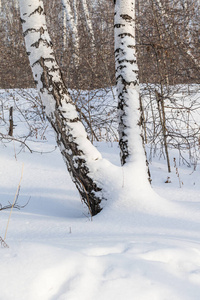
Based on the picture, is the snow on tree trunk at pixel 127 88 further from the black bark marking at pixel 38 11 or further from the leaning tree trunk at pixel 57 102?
the black bark marking at pixel 38 11

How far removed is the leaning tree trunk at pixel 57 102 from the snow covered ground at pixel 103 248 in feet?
1.06

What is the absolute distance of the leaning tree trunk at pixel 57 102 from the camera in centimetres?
294

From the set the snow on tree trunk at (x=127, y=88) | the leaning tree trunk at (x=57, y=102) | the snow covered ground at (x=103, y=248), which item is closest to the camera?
the snow covered ground at (x=103, y=248)

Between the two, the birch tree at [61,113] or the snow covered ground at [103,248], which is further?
the birch tree at [61,113]

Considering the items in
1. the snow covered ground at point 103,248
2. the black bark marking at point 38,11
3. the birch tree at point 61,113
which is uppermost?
the black bark marking at point 38,11

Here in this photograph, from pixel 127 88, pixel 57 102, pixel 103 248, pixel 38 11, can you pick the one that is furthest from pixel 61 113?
pixel 103 248

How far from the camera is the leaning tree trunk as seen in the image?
294 cm

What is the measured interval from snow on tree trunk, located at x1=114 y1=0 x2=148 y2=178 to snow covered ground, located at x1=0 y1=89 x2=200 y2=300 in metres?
0.54

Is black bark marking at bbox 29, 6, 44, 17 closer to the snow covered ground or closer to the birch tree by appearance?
Result: the birch tree

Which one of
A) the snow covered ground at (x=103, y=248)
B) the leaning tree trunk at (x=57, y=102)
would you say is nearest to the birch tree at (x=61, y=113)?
the leaning tree trunk at (x=57, y=102)

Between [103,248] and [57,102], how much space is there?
5.36ft

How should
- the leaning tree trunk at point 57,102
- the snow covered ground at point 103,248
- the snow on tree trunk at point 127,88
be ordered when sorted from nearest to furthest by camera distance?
the snow covered ground at point 103,248
the leaning tree trunk at point 57,102
the snow on tree trunk at point 127,88

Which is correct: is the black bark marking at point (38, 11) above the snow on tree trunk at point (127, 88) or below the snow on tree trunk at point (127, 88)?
above

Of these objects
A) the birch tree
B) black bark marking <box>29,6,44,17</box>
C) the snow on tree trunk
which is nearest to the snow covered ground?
the birch tree
